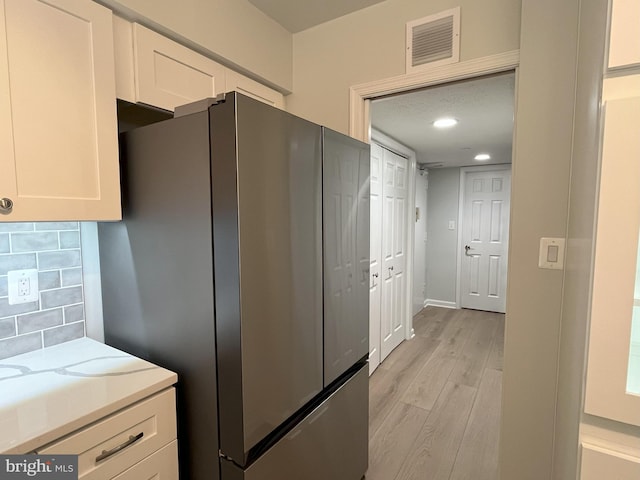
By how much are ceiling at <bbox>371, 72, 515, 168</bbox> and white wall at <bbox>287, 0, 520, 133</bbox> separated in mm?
155

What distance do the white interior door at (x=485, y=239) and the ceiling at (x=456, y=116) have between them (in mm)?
948

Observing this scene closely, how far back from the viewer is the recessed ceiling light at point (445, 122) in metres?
Answer: 2.63

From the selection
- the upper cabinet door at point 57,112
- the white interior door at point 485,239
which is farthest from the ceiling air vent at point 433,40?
the white interior door at point 485,239

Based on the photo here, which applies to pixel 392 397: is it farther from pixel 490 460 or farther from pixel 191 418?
pixel 191 418

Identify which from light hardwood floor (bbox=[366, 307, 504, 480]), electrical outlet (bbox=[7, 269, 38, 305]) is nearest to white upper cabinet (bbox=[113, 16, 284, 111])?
electrical outlet (bbox=[7, 269, 38, 305])

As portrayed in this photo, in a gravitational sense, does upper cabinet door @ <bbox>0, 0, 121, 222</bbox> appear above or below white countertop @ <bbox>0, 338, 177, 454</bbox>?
above

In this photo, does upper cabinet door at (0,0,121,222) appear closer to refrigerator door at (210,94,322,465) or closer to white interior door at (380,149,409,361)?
refrigerator door at (210,94,322,465)

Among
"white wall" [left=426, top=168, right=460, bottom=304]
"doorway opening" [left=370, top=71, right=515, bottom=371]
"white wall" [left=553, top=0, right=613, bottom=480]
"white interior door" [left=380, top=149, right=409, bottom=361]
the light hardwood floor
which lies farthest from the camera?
"white wall" [left=426, top=168, right=460, bottom=304]

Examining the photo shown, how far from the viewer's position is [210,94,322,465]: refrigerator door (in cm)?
94

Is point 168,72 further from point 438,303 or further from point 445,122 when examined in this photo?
point 438,303

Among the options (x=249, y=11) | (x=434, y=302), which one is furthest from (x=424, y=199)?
(x=249, y=11)

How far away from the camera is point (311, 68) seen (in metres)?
1.91

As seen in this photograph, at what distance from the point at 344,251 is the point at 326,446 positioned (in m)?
0.82

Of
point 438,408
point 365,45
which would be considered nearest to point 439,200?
point 438,408
